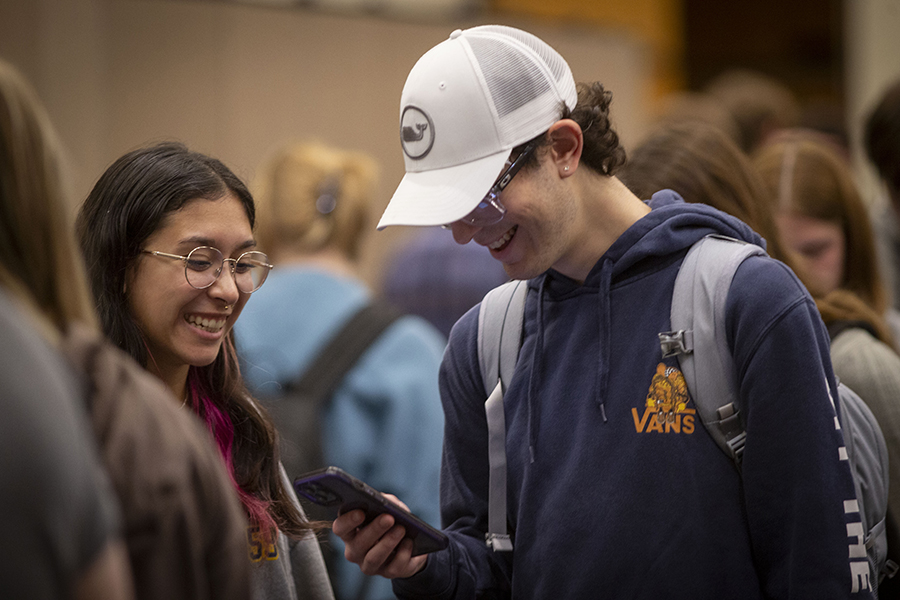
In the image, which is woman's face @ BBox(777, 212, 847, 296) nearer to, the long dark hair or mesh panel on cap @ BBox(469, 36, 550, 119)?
mesh panel on cap @ BBox(469, 36, 550, 119)

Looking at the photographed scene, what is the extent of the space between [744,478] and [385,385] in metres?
1.76

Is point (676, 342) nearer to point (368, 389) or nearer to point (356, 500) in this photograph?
point (356, 500)

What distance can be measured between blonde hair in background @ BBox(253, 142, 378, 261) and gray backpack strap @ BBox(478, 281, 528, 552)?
1615mm

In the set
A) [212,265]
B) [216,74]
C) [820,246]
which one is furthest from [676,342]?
[216,74]

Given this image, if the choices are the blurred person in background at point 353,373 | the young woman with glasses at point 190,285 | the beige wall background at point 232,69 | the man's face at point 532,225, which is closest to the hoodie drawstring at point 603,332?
the man's face at point 532,225

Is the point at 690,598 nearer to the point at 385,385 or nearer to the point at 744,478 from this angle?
the point at 744,478

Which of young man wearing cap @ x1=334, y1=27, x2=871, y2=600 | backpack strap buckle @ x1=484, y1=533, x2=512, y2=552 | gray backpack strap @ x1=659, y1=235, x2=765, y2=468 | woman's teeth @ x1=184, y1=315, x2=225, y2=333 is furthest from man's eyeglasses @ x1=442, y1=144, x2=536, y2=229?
backpack strap buckle @ x1=484, y1=533, x2=512, y2=552

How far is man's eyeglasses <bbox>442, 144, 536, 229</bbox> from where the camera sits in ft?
6.31

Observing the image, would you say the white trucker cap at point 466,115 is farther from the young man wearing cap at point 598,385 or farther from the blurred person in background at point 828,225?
the blurred person in background at point 828,225

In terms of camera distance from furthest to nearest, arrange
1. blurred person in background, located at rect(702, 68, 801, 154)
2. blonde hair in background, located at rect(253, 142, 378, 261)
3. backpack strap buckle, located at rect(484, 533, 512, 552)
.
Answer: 1. blurred person in background, located at rect(702, 68, 801, 154)
2. blonde hair in background, located at rect(253, 142, 378, 261)
3. backpack strap buckle, located at rect(484, 533, 512, 552)

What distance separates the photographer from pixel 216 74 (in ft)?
19.8

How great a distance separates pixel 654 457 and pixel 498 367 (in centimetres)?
44

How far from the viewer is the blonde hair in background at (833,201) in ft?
9.77

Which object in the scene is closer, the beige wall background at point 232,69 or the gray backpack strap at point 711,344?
the gray backpack strap at point 711,344
